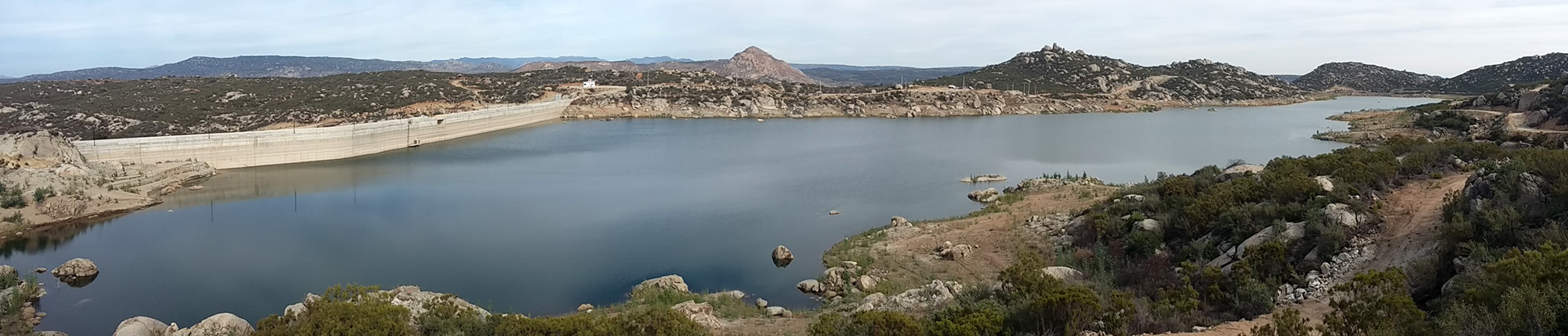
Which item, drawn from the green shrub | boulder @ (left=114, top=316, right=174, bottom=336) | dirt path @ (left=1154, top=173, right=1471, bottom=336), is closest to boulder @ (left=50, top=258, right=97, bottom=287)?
boulder @ (left=114, top=316, right=174, bottom=336)

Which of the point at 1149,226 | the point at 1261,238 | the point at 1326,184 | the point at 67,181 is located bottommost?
the point at 67,181

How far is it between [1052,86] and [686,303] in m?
69.9

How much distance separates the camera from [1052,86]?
73188 millimetres

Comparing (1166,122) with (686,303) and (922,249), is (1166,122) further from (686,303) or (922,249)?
(686,303)

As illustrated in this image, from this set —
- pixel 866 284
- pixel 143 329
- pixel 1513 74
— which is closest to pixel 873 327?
pixel 866 284

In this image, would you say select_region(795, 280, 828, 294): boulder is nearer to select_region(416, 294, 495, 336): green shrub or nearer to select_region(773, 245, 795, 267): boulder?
select_region(773, 245, 795, 267): boulder

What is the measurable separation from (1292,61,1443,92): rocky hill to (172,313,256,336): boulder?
11728 centimetres

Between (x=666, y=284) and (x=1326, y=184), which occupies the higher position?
(x=1326, y=184)

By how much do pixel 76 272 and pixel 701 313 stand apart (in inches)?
500

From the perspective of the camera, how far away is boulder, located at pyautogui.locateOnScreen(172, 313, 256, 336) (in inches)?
315

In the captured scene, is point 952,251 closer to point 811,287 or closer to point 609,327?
point 811,287

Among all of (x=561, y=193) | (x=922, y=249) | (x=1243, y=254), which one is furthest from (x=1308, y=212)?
(x=561, y=193)

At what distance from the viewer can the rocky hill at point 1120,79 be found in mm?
72188

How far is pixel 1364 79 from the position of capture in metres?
102
